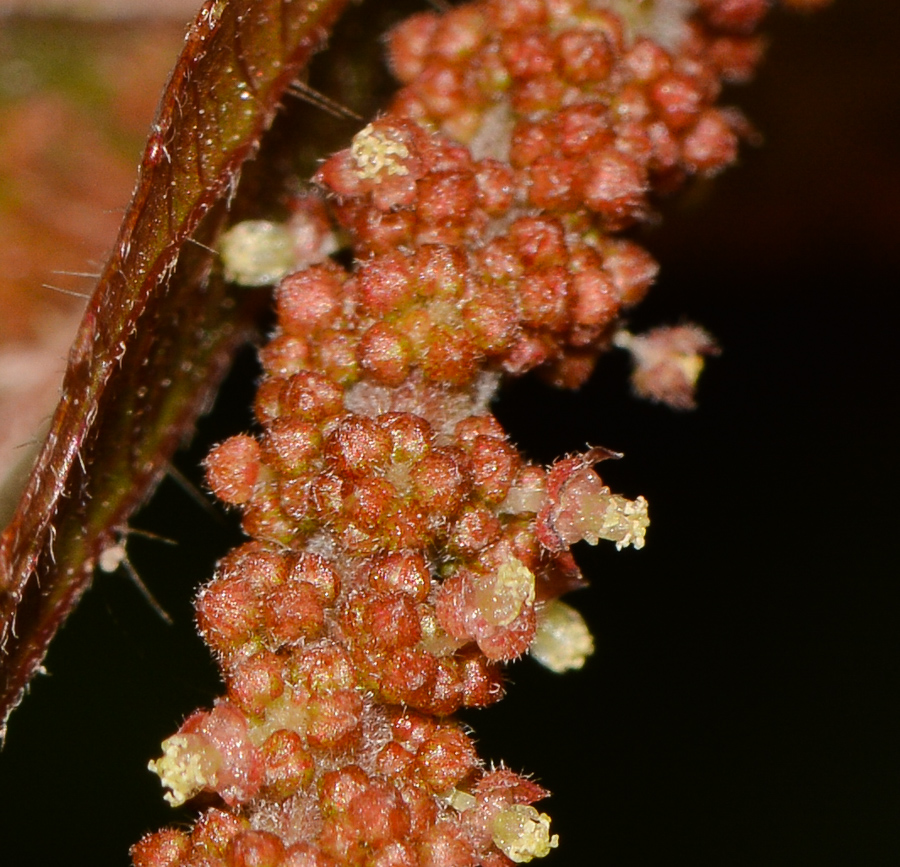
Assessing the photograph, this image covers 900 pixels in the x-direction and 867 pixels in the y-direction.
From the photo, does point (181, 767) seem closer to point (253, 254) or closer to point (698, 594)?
point (253, 254)

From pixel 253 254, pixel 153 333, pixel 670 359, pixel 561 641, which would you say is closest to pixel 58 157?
pixel 253 254

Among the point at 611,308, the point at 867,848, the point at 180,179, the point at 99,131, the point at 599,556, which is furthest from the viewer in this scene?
the point at 867,848

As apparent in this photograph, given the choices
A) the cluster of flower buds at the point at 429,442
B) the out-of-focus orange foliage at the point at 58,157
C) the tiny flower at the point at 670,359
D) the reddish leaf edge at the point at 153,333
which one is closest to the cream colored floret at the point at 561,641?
the cluster of flower buds at the point at 429,442

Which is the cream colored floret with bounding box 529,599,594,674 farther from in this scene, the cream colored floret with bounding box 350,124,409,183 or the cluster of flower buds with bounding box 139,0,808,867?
the cream colored floret with bounding box 350,124,409,183

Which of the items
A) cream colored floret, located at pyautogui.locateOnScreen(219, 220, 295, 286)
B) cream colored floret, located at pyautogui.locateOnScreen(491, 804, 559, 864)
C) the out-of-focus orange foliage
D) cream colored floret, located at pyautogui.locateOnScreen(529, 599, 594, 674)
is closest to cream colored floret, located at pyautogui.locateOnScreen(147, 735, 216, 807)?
cream colored floret, located at pyautogui.locateOnScreen(491, 804, 559, 864)

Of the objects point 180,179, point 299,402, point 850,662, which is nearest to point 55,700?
point 299,402

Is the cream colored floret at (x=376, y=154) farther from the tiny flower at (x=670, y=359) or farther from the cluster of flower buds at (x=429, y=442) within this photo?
the tiny flower at (x=670, y=359)

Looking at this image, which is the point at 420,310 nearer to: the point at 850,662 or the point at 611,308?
the point at 611,308

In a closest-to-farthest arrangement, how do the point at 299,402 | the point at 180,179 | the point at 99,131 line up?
1. the point at 180,179
2. the point at 299,402
3. the point at 99,131
